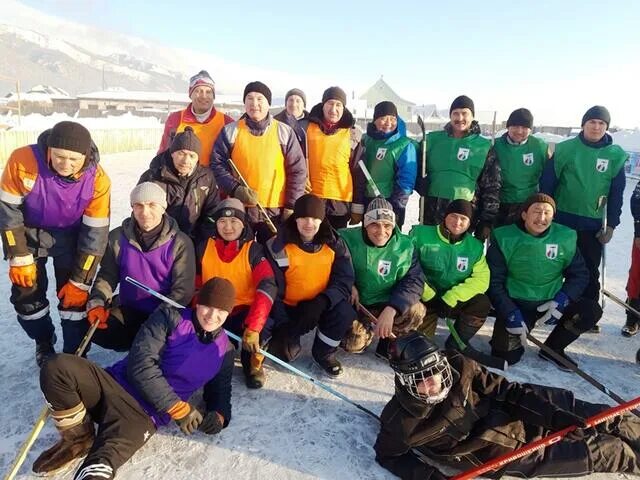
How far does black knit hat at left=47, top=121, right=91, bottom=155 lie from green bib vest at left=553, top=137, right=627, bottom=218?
13.1ft

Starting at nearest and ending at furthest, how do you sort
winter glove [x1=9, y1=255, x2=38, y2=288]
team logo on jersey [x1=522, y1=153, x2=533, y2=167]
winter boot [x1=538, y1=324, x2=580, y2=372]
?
winter glove [x1=9, y1=255, x2=38, y2=288] < winter boot [x1=538, y1=324, x2=580, y2=372] < team logo on jersey [x1=522, y1=153, x2=533, y2=167]

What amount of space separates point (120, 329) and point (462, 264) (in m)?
2.69

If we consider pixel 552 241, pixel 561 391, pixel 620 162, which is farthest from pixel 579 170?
pixel 561 391

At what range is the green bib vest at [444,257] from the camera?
3.77 meters

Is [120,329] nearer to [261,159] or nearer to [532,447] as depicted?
[261,159]

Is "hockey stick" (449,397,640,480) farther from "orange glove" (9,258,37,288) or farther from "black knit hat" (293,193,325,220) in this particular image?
"orange glove" (9,258,37,288)

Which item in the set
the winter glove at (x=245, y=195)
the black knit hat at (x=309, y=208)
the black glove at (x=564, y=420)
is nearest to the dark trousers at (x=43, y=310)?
the winter glove at (x=245, y=195)

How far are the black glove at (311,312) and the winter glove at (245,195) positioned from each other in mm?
1111

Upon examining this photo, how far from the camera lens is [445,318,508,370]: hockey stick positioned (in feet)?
12.0

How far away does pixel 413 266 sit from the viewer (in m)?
3.70

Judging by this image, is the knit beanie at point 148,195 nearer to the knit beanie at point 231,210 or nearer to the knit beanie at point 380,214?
the knit beanie at point 231,210

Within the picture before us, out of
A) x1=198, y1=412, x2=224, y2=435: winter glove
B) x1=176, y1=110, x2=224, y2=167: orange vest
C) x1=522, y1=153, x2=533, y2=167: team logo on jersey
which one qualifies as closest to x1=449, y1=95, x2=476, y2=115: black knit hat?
x1=522, y1=153, x2=533, y2=167: team logo on jersey

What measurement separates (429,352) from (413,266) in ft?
4.57

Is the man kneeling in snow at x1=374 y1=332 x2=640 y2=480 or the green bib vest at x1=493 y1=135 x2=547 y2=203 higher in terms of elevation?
the green bib vest at x1=493 y1=135 x2=547 y2=203
